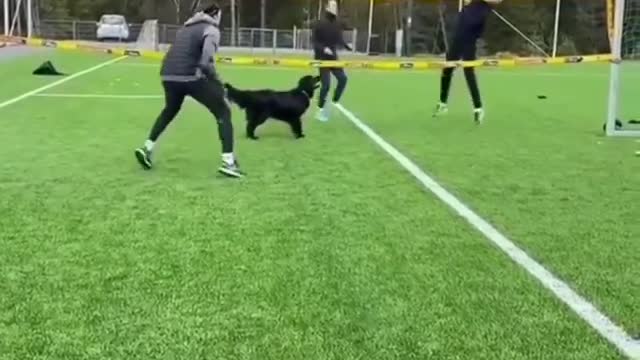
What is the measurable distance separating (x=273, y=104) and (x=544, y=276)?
6713 mm

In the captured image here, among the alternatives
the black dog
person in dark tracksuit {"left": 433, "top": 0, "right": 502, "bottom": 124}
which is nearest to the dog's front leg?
the black dog

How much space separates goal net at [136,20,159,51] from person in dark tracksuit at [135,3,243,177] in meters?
36.4

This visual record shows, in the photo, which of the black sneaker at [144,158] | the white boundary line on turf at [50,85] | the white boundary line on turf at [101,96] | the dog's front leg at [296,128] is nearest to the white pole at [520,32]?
the white boundary line on turf at [50,85]

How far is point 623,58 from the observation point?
48.1 feet

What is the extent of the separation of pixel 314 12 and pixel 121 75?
24400 millimetres

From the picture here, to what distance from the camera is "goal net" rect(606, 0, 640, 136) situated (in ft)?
42.5

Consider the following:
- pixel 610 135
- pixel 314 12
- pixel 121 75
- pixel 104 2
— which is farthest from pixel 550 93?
pixel 104 2

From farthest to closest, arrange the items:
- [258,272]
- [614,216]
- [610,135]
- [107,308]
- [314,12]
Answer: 1. [314,12]
2. [610,135]
3. [614,216]
4. [258,272]
5. [107,308]

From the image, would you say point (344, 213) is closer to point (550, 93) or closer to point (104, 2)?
point (550, 93)

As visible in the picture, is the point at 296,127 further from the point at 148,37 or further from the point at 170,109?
the point at 148,37

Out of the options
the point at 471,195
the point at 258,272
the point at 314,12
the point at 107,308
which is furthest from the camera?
the point at 314,12

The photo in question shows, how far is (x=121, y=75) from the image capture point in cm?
2577

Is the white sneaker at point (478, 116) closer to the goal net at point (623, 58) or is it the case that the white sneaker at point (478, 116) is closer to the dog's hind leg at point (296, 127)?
the goal net at point (623, 58)

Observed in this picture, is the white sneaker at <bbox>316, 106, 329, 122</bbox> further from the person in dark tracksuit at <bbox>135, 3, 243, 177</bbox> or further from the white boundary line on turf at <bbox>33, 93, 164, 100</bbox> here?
the person in dark tracksuit at <bbox>135, 3, 243, 177</bbox>
